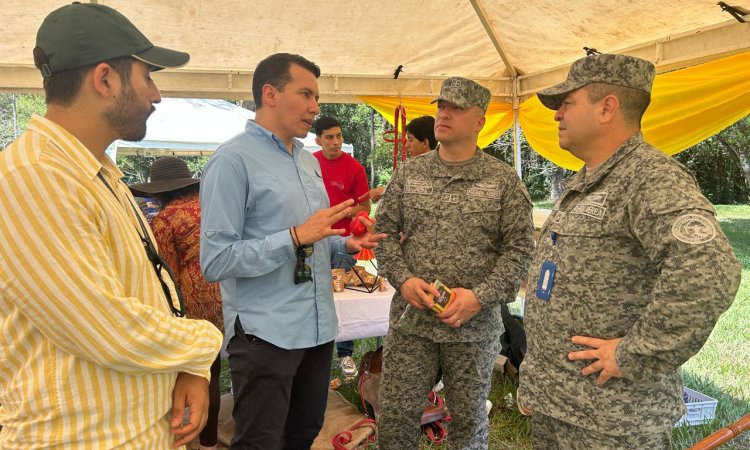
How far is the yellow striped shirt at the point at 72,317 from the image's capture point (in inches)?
34.0

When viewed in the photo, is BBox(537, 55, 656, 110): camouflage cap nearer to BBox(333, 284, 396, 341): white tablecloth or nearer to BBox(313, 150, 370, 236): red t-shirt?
BBox(333, 284, 396, 341): white tablecloth

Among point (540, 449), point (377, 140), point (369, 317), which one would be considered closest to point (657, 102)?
point (369, 317)

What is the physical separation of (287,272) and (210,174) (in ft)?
1.63

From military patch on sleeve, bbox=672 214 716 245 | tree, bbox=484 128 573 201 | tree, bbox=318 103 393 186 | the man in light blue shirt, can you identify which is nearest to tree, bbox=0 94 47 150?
tree, bbox=318 103 393 186

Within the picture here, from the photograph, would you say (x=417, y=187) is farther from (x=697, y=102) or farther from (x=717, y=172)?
(x=717, y=172)

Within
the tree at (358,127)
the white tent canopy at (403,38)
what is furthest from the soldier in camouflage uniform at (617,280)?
the tree at (358,127)

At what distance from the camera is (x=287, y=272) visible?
188 centimetres

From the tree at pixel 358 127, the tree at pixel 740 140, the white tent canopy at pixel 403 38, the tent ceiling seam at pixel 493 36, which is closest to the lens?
the white tent canopy at pixel 403 38

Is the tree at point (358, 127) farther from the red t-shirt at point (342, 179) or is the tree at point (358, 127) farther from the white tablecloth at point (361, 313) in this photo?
the white tablecloth at point (361, 313)

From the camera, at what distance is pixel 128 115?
1103 millimetres

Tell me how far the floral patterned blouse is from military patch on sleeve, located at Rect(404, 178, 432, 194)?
3.93 feet

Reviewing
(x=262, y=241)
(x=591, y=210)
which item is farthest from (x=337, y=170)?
(x=591, y=210)

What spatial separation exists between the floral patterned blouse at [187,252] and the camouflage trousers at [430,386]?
1.12 metres

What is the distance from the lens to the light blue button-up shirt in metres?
1.74
